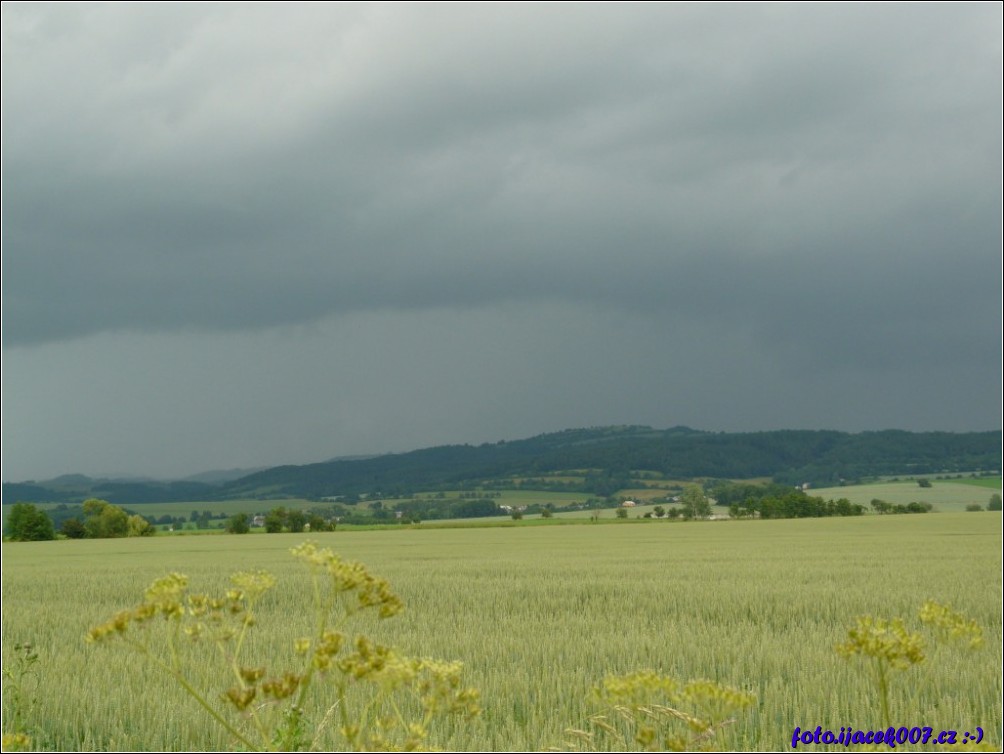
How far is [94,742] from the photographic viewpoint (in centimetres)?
586

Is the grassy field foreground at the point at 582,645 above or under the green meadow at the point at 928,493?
above

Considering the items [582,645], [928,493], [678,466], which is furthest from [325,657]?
[678,466]

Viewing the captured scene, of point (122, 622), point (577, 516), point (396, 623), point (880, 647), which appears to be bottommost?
point (577, 516)

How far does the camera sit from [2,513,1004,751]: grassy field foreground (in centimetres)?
584

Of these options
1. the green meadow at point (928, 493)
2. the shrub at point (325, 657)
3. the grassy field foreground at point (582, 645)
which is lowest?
the green meadow at point (928, 493)

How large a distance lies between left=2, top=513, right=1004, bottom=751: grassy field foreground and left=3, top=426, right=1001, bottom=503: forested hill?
108131 millimetres

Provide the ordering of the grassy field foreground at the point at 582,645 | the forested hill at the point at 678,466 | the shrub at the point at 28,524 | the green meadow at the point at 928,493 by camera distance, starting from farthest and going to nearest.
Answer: the forested hill at the point at 678,466
the green meadow at the point at 928,493
the shrub at the point at 28,524
the grassy field foreground at the point at 582,645

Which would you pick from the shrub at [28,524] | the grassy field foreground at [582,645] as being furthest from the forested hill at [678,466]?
the grassy field foreground at [582,645]

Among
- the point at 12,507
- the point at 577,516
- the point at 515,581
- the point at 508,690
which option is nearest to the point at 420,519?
the point at 577,516

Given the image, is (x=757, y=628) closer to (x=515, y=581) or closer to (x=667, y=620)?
(x=667, y=620)

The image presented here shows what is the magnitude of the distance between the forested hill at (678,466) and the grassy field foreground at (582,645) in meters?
108

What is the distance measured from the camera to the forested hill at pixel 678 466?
136m

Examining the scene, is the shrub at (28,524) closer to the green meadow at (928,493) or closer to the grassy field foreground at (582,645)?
the grassy field foreground at (582,645)

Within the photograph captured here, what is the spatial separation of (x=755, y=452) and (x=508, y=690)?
16029cm
